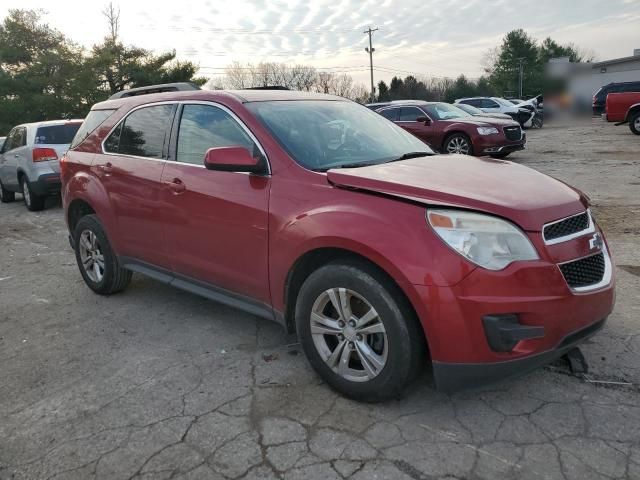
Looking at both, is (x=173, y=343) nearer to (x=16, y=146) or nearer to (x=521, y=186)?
(x=521, y=186)

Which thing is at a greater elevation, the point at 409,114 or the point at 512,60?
the point at 512,60

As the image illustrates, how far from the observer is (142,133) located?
4.32 meters

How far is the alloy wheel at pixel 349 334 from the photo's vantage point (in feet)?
9.13

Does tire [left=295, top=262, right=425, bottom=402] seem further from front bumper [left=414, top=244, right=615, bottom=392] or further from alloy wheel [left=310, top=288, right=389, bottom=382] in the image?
front bumper [left=414, top=244, right=615, bottom=392]

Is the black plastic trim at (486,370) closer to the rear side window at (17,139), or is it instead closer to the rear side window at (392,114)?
the rear side window at (17,139)

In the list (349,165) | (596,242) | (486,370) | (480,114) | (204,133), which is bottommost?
(486,370)

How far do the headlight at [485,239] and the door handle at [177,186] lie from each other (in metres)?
1.94

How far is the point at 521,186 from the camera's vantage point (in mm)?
2879

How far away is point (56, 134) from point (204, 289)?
7989 mm

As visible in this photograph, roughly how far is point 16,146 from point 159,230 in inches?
342

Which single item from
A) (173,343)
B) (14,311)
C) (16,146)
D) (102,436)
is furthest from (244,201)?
(16,146)

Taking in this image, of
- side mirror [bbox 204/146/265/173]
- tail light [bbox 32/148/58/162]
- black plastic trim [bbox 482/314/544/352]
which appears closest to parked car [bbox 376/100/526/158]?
tail light [bbox 32/148/58/162]

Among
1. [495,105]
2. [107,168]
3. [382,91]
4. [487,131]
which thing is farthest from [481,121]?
[382,91]

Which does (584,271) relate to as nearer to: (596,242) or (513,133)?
(596,242)
